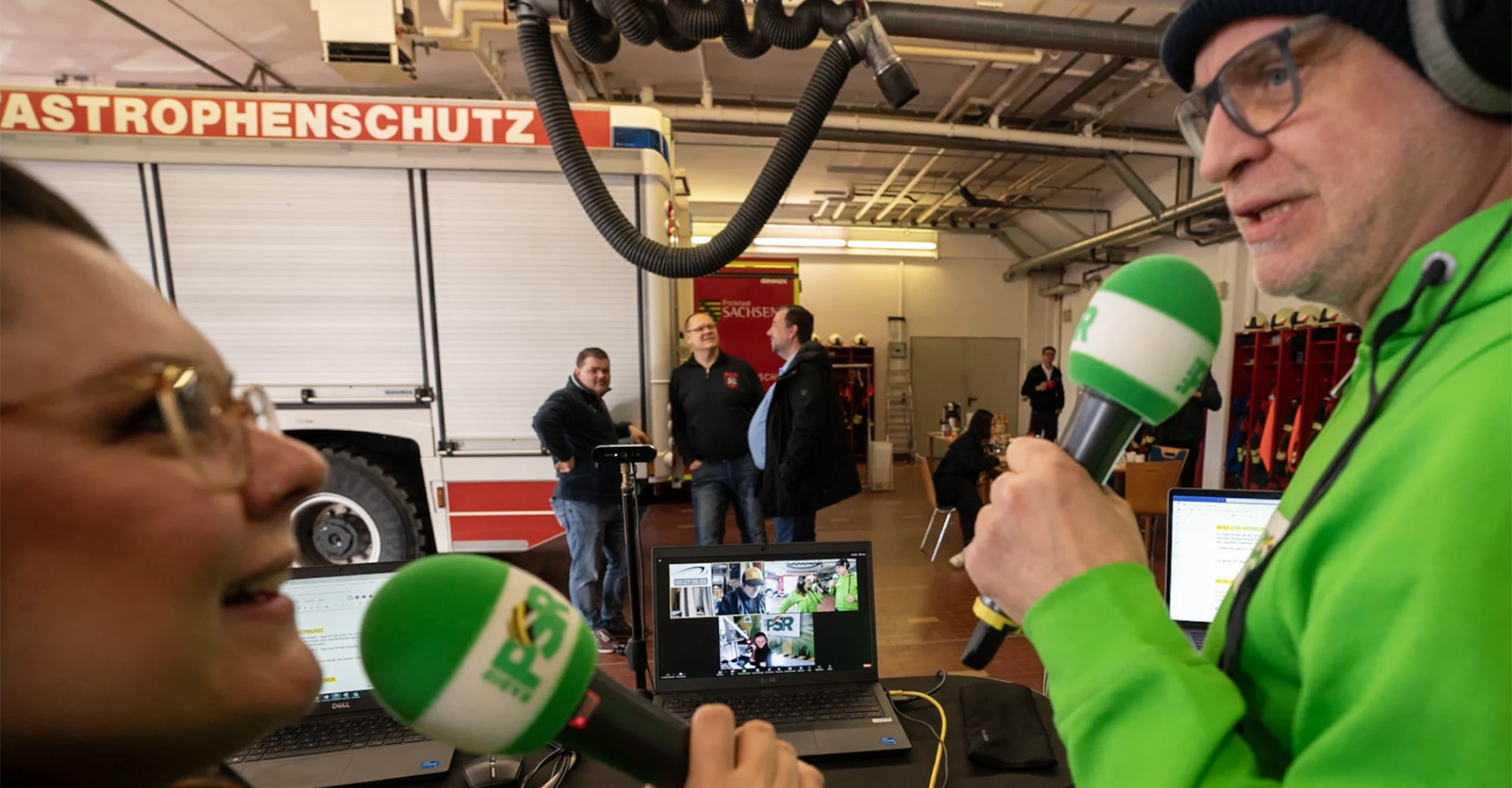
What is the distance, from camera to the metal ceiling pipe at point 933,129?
5523 mm

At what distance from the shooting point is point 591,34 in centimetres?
183

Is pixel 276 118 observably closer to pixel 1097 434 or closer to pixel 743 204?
pixel 743 204

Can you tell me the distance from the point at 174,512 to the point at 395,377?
139 inches

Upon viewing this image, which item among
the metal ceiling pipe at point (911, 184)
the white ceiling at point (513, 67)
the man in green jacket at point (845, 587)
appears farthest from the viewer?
the metal ceiling pipe at point (911, 184)

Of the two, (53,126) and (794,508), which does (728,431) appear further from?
(53,126)

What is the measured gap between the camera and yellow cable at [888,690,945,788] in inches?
48.8

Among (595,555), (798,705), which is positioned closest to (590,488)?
(595,555)

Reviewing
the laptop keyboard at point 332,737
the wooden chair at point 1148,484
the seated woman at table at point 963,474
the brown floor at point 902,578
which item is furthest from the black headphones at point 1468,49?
the wooden chair at point 1148,484

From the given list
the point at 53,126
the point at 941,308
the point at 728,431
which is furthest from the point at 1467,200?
the point at 941,308

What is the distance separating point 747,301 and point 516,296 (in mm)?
3872

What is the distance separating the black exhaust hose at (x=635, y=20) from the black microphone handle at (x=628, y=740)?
1.77 meters

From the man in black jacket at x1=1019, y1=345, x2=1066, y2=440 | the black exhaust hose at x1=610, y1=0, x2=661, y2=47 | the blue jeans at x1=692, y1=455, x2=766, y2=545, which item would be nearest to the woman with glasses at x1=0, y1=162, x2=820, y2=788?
the black exhaust hose at x1=610, y1=0, x2=661, y2=47

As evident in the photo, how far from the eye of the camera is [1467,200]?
573mm

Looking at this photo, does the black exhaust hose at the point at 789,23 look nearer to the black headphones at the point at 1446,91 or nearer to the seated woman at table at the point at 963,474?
the black headphones at the point at 1446,91
